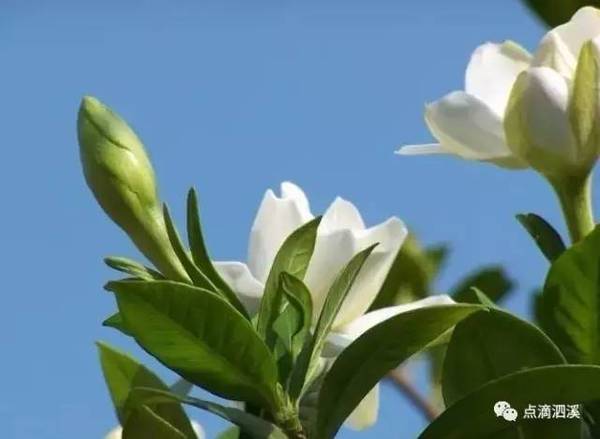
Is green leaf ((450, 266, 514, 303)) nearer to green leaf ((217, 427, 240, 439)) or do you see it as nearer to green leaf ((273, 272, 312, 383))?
green leaf ((217, 427, 240, 439))

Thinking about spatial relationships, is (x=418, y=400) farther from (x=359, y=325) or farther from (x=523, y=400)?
(x=523, y=400)

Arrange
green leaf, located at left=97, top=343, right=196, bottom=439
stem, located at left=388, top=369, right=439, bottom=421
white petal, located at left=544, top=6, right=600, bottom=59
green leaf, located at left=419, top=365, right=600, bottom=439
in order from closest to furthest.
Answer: green leaf, located at left=419, top=365, right=600, bottom=439 → green leaf, located at left=97, top=343, right=196, bottom=439 → white petal, located at left=544, top=6, right=600, bottom=59 → stem, located at left=388, top=369, right=439, bottom=421

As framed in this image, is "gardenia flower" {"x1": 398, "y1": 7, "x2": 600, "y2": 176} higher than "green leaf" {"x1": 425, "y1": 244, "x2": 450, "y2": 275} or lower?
higher

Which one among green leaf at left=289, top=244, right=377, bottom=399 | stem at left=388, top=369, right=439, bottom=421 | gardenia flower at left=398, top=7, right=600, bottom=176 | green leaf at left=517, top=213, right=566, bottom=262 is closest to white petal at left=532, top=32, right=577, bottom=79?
gardenia flower at left=398, top=7, right=600, bottom=176

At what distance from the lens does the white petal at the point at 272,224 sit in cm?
90

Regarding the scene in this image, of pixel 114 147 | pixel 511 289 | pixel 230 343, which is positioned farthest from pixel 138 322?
pixel 511 289

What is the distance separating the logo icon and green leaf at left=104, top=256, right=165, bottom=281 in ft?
0.70

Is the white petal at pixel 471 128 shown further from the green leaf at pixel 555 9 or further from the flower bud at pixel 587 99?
the green leaf at pixel 555 9

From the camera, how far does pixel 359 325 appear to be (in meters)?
0.87

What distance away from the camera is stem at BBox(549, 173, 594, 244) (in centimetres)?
94

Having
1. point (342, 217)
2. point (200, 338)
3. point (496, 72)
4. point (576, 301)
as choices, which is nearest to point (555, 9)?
point (496, 72)

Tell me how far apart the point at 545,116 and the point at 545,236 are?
0.09 meters

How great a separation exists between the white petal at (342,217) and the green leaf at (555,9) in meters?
0.39

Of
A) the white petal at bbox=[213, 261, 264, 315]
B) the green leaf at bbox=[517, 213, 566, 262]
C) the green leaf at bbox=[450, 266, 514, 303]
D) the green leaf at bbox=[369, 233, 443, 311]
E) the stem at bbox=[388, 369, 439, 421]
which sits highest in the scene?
the white petal at bbox=[213, 261, 264, 315]
